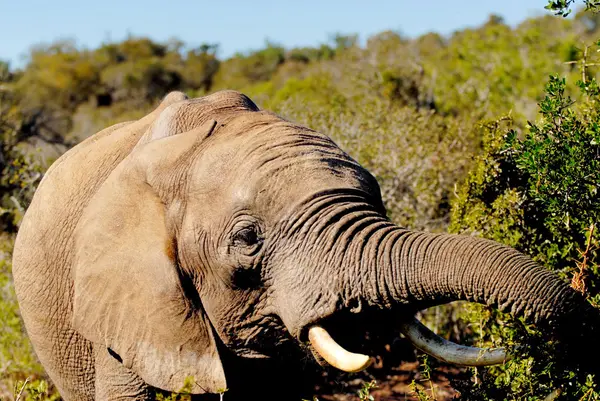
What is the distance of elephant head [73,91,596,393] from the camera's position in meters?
3.09

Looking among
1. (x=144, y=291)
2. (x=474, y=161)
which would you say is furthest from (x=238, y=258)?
(x=474, y=161)

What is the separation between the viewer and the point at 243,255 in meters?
3.31

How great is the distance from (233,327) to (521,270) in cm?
120

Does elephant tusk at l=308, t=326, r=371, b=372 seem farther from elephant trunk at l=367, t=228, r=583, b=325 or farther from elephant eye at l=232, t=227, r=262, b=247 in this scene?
elephant eye at l=232, t=227, r=262, b=247

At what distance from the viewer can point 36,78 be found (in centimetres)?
3158

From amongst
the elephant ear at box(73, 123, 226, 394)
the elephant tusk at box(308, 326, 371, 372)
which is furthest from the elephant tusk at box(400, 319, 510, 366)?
the elephant ear at box(73, 123, 226, 394)

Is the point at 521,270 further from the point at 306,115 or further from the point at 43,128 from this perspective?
the point at 43,128

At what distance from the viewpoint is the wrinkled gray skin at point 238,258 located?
118 inches

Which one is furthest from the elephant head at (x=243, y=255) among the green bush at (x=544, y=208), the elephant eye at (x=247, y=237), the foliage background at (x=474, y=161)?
the green bush at (x=544, y=208)

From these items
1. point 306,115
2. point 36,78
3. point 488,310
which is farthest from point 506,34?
point 36,78

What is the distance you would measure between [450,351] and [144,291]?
1186 mm

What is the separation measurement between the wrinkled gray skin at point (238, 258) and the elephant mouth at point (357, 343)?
0.04 meters

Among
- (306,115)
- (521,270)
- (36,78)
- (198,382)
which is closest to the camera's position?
(521,270)

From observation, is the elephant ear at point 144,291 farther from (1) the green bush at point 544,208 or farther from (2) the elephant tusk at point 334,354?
(1) the green bush at point 544,208
